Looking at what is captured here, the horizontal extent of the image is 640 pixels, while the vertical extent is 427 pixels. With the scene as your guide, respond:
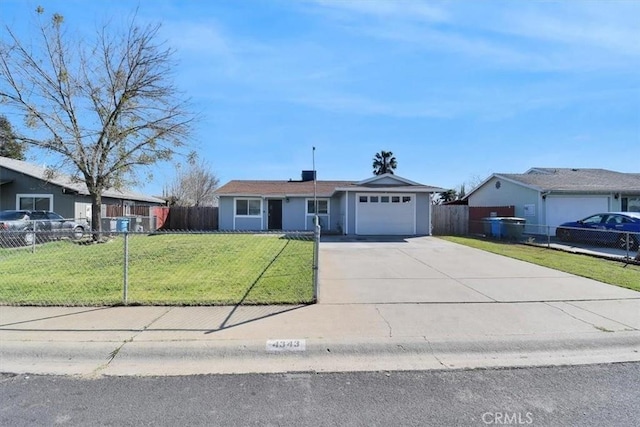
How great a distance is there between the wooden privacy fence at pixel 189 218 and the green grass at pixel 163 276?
1490 centimetres

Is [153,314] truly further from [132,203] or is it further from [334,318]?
[132,203]

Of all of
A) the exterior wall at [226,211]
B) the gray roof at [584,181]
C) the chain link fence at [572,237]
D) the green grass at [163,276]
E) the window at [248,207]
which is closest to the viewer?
the green grass at [163,276]

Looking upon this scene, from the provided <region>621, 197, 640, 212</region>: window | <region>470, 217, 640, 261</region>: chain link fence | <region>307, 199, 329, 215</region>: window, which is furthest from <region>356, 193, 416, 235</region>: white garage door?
<region>621, 197, 640, 212</region>: window

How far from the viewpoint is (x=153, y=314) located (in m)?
5.88

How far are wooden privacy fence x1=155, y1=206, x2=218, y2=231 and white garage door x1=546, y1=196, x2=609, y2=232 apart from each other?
21.5 metres

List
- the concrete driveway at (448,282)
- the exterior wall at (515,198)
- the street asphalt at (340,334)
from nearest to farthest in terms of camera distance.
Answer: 1. the street asphalt at (340,334)
2. the concrete driveway at (448,282)
3. the exterior wall at (515,198)

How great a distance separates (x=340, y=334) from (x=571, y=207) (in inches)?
864

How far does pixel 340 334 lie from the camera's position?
503 cm

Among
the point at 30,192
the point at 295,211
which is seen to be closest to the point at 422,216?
the point at 295,211

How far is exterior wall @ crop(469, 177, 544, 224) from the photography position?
864 inches

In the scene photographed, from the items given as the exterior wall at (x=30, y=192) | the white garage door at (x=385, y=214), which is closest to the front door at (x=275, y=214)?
the white garage door at (x=385, y=214)

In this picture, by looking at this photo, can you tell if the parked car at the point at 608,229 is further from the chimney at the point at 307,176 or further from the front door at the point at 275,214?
the chimney at the point at 307,176

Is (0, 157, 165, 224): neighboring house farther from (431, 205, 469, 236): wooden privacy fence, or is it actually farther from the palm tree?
the palm tree

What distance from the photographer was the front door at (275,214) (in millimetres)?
26575
